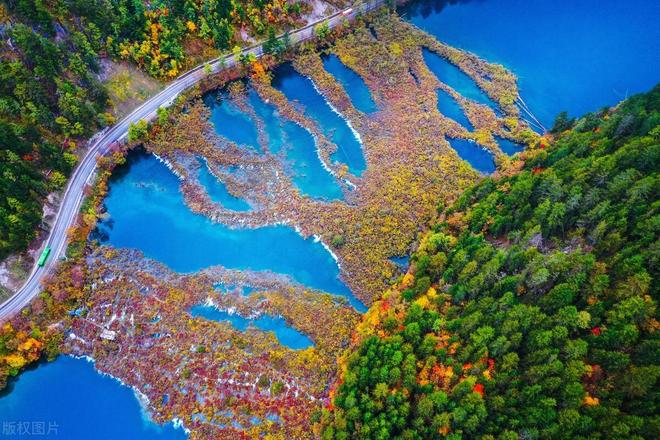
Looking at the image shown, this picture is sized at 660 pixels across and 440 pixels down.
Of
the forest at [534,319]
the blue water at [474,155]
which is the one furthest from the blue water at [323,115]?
the forest at [534,319]

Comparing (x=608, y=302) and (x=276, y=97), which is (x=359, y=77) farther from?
(x=608, y=302)

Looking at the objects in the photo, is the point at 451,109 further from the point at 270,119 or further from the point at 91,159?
the point at 91,159

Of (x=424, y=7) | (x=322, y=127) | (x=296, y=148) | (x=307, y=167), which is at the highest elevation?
(x=424, y=7)

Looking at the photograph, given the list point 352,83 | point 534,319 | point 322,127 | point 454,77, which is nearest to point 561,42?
point 454,77

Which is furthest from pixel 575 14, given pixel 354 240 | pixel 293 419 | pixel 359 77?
pixel 293 419

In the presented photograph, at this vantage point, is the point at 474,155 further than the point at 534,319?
Yes

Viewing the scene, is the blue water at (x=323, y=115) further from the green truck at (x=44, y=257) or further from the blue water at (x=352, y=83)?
the green truck at (x=44, y=257)
